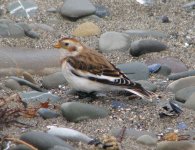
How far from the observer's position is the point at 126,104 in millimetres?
5922

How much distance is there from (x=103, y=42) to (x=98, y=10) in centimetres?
99

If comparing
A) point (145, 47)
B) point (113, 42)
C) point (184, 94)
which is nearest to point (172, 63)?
point (145, 47)

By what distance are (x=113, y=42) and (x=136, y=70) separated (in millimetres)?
776

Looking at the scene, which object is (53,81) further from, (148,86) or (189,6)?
(189,6)

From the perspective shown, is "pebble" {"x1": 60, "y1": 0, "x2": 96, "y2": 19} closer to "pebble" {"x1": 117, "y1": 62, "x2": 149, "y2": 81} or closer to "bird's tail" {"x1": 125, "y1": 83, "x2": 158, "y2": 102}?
"pebble" {"x1": 117, "y1": 62, "x2": 149, "y2": 81}

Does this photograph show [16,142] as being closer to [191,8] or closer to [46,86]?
[46,86]

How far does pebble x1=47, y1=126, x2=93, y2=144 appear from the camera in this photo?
5.02 metres

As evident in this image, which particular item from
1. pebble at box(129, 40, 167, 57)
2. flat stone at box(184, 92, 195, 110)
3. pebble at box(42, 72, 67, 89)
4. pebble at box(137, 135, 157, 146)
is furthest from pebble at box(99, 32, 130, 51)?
pebble at box(137, 135, 157, 146)

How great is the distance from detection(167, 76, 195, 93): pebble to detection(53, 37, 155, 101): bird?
0.26 metres

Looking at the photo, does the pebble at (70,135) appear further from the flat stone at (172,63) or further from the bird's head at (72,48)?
the flat stone at (172,63)

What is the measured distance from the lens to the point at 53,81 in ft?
21.0

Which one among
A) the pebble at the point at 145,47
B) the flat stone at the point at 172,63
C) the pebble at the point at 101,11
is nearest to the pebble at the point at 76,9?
the pebble at the point at 101,11

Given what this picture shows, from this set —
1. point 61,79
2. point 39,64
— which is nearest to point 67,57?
point 61,79

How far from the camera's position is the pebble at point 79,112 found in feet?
17.9
